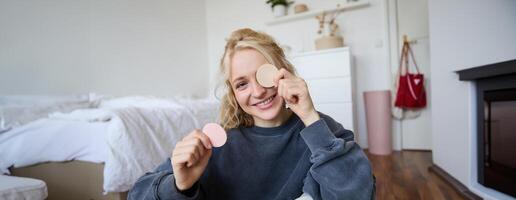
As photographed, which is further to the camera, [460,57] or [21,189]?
[460,57]

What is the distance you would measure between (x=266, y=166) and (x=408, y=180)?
1571 millimetres

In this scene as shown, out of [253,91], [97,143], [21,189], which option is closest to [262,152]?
[253,91]

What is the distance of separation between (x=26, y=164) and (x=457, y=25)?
7.98 feet

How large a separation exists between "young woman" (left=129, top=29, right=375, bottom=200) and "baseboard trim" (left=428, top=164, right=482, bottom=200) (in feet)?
4.27

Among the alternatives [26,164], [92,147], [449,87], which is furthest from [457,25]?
[26,164]

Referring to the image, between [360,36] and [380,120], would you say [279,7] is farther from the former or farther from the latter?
[380,120]

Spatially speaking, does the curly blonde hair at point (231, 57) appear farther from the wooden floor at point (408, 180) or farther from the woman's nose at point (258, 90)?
the wooden floor at point (408, 180)

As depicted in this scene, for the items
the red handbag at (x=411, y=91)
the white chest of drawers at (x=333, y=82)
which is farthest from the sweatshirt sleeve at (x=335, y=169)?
the red handbag at (x=411, y=91)

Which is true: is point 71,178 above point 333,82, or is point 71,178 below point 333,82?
below

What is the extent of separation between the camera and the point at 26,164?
1.37m

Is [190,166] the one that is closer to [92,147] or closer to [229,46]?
[229,46]

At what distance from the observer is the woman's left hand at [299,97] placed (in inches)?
20.7

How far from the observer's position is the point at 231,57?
0.69 meters

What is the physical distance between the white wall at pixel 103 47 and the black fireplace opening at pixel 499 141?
108 inches
